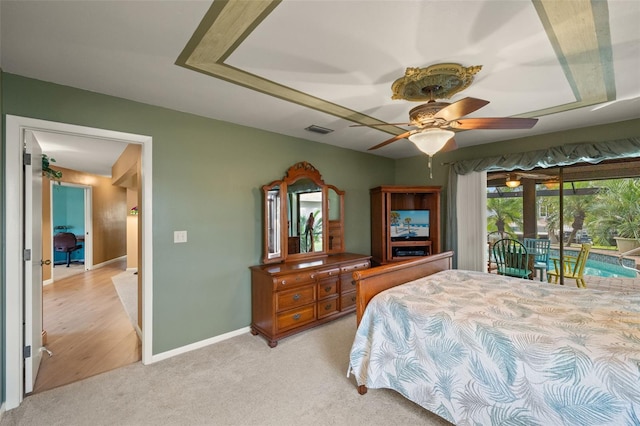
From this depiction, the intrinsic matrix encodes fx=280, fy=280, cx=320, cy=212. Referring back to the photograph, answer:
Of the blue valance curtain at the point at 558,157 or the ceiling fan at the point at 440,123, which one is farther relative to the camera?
Result: the blue valance curtain at the point at 558,157

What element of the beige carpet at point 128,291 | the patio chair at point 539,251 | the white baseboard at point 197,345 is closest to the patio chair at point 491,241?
the patio chair at point 539,251

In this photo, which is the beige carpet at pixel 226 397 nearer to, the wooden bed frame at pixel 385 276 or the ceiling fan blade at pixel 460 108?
the wooden bed frame at pixel 385 276

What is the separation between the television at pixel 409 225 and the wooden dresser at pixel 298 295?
1.15 meters

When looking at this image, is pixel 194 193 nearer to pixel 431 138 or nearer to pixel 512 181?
pixel 431 138

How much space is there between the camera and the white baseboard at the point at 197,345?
266 centimetres

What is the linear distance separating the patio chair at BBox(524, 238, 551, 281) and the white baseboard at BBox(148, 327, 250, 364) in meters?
3.98

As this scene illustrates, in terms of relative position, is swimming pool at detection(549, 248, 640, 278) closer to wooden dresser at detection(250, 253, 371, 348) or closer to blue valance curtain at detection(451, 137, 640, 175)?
blue valance curtain at detection(451, 137, 640, 175)

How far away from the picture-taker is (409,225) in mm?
4539

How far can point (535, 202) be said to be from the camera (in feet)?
12.9

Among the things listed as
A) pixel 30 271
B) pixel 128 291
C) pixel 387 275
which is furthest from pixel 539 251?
pixel 128 291

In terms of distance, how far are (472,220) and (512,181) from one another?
2.60 ft

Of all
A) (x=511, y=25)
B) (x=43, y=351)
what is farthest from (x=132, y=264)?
(x=511, y=25)

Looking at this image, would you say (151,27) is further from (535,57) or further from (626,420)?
(626,420)

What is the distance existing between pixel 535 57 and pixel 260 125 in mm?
2548
